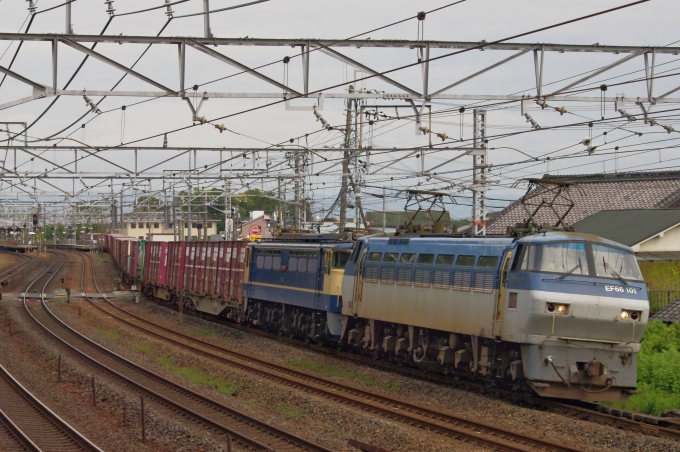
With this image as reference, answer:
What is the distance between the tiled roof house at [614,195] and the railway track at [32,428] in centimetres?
2659

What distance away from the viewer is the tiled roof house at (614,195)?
3888cm

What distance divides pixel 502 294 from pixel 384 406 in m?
2.97

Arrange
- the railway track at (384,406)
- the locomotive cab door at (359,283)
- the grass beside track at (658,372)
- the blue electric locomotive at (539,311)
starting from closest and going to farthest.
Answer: the railway track at (384,406), the blue electric locomotive at (539,311), the grass beside track at (658,372), the locomotive cab door at (359,283)

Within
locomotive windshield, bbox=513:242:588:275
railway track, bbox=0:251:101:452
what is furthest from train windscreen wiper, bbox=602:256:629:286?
railway track, bbox=0:251:101:452

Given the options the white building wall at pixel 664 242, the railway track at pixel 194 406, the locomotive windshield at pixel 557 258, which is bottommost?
the railway track at pixel 194 406

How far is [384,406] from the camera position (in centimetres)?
1491

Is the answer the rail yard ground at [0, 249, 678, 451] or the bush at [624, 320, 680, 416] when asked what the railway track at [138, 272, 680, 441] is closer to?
the rail yard ground at [0, 249, 678, 451]

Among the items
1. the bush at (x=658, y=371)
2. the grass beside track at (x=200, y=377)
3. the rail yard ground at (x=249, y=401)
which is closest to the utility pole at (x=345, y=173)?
the rail yard ground at (x=249, y=401)

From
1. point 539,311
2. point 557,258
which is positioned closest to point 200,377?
point 539,311

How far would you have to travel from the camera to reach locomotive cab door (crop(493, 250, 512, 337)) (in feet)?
48.8

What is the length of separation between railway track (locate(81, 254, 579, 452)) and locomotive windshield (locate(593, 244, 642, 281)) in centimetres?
367

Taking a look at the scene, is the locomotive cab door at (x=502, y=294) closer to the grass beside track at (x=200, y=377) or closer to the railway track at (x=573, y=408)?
the railway track at (x=573, y=408)

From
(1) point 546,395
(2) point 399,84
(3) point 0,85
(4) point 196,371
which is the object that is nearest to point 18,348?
(4) point 196,371

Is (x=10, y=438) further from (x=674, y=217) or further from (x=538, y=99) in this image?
(x=674, y=217)
